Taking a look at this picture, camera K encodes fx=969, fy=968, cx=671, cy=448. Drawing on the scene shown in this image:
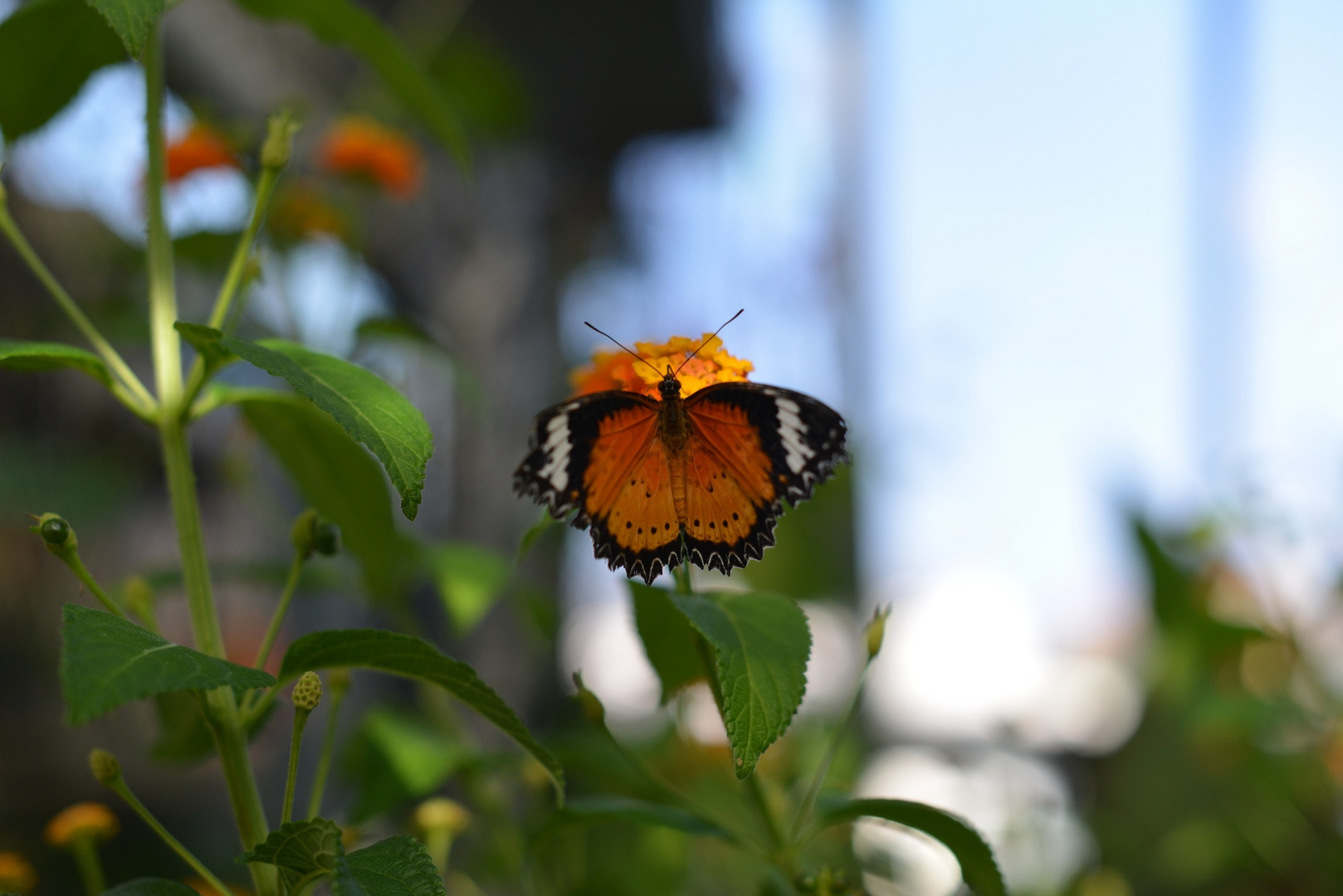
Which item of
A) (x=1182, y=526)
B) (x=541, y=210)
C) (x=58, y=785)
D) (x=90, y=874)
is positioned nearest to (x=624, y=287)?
(x=541, y=210)

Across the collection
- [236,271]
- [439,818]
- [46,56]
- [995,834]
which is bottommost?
[995,834]

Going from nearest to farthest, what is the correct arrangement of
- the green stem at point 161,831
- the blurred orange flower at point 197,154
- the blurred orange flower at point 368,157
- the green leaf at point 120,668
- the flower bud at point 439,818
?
the green leaf at point 120,668
the green stem at point 161,831
the flower bud at point 439,818
the blurred orange flower at point 197,154
the blurred orange flower at point 368,157

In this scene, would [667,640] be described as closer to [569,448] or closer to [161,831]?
[569,448]

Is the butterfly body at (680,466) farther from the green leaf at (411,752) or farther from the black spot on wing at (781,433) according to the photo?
the green leaf at (411,752)

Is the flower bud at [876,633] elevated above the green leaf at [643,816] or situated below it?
above

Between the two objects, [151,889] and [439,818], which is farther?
[439,818]

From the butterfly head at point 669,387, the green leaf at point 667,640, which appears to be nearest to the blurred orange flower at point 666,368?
the butterfly head at point 669,387

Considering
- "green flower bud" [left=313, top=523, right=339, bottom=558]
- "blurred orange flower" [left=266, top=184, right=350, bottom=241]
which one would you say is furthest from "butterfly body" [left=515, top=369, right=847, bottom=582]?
"blurred orange flower" [left=266, top=184, right=350, bottom=241]

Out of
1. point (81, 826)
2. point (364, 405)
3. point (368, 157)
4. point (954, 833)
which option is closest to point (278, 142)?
point (364, 405)
